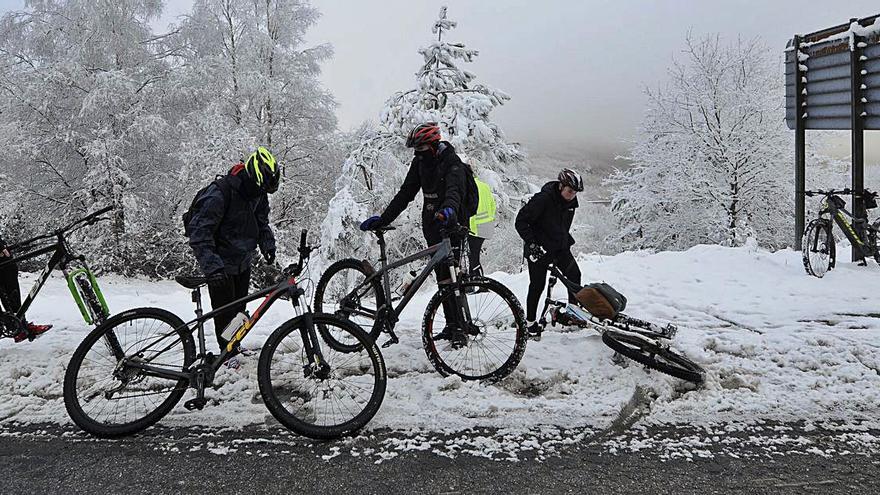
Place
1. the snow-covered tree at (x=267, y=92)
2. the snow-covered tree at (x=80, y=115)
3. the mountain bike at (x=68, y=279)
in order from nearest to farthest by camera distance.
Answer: the mountain bike at (x=68, y=279)
the snow-covered tree at (x=80, y=115)
the snow-covered tree at (x=267, y=92)

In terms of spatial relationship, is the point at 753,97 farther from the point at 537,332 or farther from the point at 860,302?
the point at 537,332

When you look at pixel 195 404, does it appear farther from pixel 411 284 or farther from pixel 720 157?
pixel 720 157

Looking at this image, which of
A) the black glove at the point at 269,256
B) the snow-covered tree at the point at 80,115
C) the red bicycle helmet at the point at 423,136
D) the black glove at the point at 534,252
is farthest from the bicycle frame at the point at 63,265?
the snow-covered tree at the point at 80,115

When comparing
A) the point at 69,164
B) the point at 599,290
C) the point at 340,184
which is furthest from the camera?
the point at 69,164

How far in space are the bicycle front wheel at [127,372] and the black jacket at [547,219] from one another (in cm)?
327

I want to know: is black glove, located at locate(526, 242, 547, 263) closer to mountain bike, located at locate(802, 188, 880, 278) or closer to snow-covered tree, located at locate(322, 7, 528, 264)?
mountain bike, located at locate(802, 188, 880, 278)

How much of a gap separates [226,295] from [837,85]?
10.7 m

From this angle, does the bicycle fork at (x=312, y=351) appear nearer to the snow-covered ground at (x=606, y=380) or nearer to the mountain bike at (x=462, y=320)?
the snow-covered ground at (x=606, y=380)

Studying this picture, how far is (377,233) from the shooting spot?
16.7 ft

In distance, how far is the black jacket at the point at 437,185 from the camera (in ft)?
15.5

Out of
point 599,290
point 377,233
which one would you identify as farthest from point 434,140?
point 599,290

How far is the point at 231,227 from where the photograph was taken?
180 inches

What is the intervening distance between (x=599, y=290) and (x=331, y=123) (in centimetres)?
1850

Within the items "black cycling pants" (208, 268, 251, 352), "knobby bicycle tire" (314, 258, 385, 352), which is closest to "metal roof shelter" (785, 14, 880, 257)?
"knobby bicycle tire" (314, 258, 385, 352)
